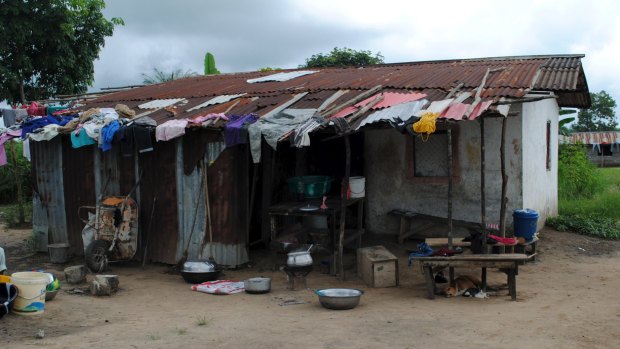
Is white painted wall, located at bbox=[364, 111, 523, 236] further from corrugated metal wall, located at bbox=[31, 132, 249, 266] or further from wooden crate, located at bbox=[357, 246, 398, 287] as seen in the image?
corrugated metal wall, located at bbox=[31, 132, 249, 266]

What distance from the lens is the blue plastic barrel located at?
872cm

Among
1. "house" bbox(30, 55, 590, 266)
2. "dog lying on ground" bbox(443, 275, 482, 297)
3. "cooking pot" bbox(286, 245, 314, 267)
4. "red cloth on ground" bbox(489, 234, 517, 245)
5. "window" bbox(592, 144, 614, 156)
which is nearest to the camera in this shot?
"dog lying on ground" bbox(443, 275, 482, 297)

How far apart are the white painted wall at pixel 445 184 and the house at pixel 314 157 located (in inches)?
0.7

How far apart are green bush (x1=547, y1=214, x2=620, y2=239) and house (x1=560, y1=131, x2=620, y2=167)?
24.0 meters

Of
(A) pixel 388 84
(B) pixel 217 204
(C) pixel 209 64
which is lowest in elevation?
(B) pixel 217 204

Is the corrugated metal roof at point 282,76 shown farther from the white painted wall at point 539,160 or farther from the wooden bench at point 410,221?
the white painted wall at point 539,160

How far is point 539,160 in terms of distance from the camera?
10.9 metres

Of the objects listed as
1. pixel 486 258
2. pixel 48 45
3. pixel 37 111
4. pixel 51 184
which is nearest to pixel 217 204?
pixel 51 184

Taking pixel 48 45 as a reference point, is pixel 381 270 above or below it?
below

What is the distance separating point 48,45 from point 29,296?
10.7 m

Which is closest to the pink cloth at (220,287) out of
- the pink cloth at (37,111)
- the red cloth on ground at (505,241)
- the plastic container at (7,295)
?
the plastic container at (7,295)

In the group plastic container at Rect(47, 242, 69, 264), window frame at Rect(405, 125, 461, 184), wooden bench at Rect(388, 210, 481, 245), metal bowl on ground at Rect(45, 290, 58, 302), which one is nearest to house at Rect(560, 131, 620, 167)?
window frame at Rect(405, 125, 461, 184)

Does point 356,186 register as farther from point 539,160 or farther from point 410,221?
point 539,160

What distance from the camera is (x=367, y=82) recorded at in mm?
10305
